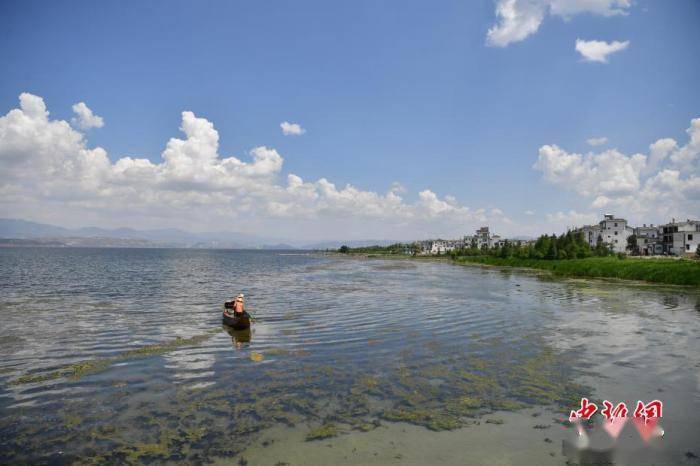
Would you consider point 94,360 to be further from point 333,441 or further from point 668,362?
point 668,362

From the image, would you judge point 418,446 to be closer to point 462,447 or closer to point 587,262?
point 462,447

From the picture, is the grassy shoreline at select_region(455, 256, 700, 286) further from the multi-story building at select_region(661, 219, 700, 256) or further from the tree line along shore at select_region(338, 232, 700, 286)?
the multi-story building at select_region(661, 219, 700, 256)

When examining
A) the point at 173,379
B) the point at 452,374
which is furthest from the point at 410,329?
the point at 173,379

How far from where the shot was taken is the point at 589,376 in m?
19.2

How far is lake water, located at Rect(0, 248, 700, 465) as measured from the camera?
40.2ft

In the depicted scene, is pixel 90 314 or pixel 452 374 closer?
pixel 452 374

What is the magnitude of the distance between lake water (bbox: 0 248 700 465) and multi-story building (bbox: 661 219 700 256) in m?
115

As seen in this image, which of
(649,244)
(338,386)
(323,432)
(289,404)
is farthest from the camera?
(649,244)

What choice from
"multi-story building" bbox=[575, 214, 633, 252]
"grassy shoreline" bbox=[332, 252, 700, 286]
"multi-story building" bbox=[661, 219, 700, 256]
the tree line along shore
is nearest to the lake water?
"grassy shoreline" bbox=[332, 252, 700, 286]

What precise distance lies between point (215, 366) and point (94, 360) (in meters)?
6.48

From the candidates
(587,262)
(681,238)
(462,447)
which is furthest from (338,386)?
(681,238)

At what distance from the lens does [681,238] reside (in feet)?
422

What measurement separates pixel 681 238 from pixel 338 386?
151 metres

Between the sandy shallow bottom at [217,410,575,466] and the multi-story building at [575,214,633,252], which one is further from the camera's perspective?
the multi-story building at [575,214,633,252]
